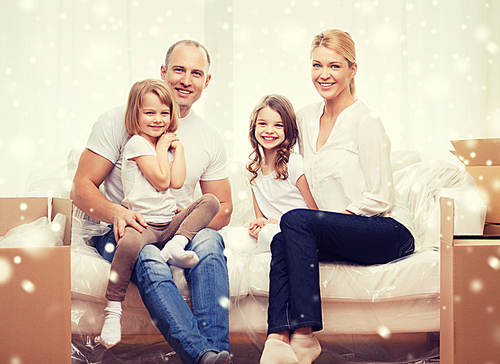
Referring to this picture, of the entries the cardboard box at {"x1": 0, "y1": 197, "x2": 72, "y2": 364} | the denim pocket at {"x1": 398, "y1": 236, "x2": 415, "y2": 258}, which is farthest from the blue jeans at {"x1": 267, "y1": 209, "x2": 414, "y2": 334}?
the cardboard box at {"x1": 0, "y1": 197, "x2": 72, "y2": 364}

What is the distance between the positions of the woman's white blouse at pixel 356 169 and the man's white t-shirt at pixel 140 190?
512 mm

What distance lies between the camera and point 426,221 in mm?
1530

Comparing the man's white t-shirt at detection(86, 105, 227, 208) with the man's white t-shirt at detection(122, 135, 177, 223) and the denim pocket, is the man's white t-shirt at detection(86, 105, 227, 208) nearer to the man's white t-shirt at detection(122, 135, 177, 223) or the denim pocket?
the man's white t-shirt at detection(122, 135, 177, 223)

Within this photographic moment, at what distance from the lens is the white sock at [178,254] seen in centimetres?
120

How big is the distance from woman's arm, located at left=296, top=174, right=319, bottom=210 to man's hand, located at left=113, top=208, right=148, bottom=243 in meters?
0.57

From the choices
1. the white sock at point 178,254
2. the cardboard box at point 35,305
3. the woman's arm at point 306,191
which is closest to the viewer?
the cardboard box at point 35,305

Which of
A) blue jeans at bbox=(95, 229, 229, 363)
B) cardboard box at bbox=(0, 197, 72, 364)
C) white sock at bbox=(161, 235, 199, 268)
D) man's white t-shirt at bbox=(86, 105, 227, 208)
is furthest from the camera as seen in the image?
man's white t-shirt at bbox=(86, 105, 227, 208)

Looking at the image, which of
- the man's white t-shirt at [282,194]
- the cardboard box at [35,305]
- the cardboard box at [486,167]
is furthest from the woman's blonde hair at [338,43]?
the cardboard box at [35,305]

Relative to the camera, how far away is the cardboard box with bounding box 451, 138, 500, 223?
1.50 m

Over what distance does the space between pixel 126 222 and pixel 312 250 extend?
0.56 m

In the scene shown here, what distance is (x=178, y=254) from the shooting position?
47.4 inches

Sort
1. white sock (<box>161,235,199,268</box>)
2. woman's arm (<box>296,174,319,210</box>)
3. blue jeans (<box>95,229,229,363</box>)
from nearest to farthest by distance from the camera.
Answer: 1. blue jeans (<box>95,229,229,363</box>)
2. white sock (<box>161,235,199,268</box>)
3. woman's arm (<box>296,174,319,210</box>)

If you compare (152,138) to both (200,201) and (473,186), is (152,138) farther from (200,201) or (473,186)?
(473,186)

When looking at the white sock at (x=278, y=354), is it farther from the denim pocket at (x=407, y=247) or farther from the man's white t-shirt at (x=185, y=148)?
the man's white t-shirt at (x=185, y=148)
